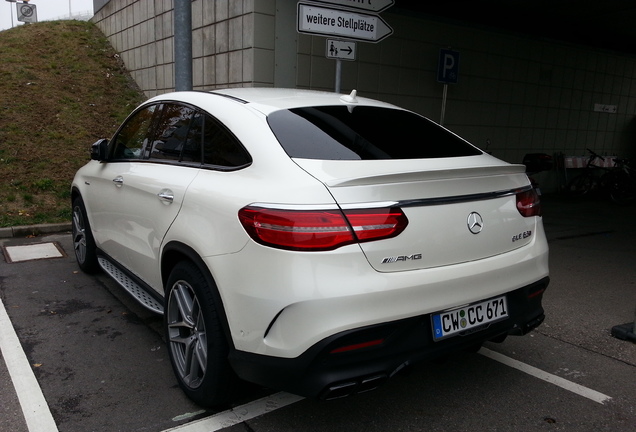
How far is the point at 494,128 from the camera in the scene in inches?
404

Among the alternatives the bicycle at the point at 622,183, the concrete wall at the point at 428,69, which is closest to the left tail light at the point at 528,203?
the concrete wall at the point at 428,69

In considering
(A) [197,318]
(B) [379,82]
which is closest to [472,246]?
(A) [197,318]

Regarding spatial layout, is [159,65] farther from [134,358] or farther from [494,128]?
[134,358]

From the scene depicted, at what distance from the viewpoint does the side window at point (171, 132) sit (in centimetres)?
325

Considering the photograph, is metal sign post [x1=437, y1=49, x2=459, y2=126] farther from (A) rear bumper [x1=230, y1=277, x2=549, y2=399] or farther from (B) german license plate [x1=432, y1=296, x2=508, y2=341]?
(A) rear bumper [x1=230, y1=277, x2=549, y2=399]

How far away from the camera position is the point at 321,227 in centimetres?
216

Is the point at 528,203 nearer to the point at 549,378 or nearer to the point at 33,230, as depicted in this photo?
the point at 549,378

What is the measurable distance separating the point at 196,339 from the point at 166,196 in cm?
83

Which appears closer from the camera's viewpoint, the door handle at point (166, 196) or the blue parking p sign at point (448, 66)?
the door handle at point (166, 196)

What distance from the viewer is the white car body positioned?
84.7 inches

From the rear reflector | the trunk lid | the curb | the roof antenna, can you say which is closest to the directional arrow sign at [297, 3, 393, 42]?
the roof antenna

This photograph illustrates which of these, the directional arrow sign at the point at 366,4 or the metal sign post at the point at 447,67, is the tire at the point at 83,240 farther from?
the metal sign post at the point at 447,67

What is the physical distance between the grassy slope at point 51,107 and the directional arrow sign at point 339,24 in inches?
168

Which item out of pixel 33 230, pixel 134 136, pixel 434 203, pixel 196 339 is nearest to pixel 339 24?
pixel 134 136
